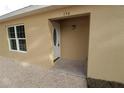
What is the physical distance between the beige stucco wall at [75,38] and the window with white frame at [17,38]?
2.42 meters

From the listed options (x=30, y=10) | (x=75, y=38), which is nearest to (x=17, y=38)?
(x=30, y=10)

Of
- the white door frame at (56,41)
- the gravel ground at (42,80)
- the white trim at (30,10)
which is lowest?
the gravel ground at (42,80)

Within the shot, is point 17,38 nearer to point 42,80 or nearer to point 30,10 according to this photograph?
point 30,10

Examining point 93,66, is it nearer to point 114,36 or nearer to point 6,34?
point 114,36

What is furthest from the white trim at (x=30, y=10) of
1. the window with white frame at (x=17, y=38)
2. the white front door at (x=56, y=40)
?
the white front door at (x=56, y=40)

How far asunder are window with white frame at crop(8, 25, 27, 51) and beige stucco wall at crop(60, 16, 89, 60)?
2.42m

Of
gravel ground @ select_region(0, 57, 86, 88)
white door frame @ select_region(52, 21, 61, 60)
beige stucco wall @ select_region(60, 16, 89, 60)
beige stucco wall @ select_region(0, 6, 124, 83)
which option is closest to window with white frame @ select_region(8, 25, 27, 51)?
white door frame @ select_region(52, 21, 61, 60)

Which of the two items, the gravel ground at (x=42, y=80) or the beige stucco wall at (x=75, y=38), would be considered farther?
the beige stucco wall at (x=75, y=38)

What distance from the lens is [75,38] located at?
5.70m

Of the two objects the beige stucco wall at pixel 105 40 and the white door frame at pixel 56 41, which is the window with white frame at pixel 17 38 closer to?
the white door frame at pixel 56 41

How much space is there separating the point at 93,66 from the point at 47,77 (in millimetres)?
1905

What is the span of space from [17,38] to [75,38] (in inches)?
146

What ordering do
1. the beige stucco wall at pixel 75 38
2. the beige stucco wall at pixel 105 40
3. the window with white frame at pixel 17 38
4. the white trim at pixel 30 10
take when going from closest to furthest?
the beige stucco wall at pixel 105 40 → the white trim at pixel 30 10 → the beige stucco wall at pixel 75 38 → the window with white frame at pixel 17 38

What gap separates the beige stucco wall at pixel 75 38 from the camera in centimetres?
542
